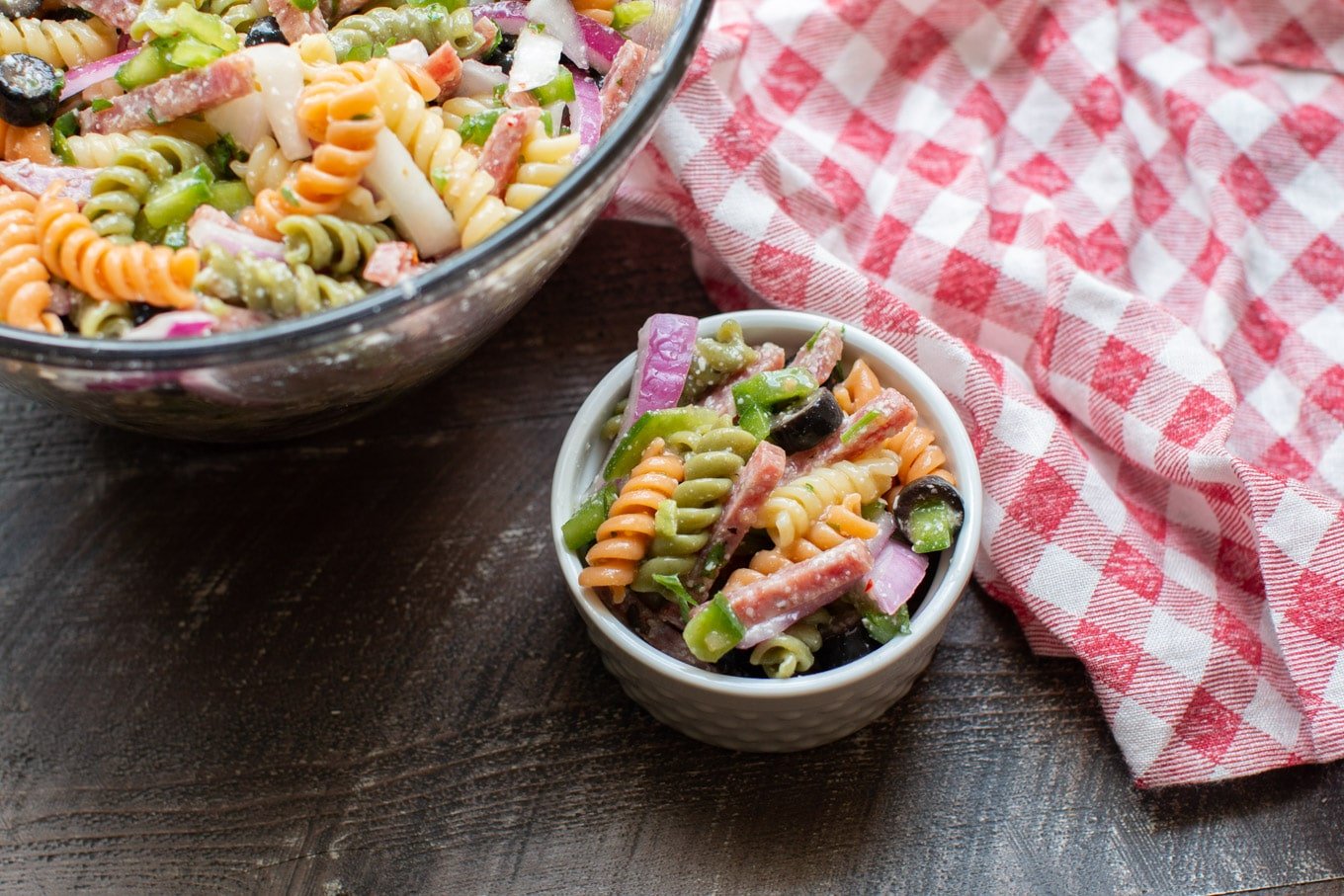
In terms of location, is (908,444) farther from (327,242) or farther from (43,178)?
(43,178)

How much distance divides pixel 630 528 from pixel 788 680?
0.30 m

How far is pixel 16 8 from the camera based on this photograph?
6.05ft

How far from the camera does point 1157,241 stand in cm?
231

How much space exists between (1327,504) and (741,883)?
1066mm

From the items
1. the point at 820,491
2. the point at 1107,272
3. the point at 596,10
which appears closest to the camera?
A: the point at 820,491

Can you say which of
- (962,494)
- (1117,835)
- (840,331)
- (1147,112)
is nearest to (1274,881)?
(1117,835)

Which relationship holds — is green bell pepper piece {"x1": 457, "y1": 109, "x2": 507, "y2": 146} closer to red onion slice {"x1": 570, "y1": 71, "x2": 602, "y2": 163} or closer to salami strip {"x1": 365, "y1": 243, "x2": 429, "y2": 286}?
red onion slice {"x1": 570, "y1": 71, "x2": 602, "y2": 163}

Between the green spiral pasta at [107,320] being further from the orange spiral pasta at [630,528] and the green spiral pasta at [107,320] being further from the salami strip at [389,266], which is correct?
the orange spiral pasta at [630,528]

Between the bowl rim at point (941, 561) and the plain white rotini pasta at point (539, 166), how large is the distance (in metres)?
0.35

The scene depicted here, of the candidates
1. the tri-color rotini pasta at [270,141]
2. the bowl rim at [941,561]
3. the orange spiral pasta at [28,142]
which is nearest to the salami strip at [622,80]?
the tri-color rotini pasta at [270,141]

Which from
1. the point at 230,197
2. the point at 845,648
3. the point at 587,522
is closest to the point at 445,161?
the point at 230,197

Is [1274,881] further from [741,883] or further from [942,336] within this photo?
[942,336]

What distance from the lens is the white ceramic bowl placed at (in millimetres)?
1699

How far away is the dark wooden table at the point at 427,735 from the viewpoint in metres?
1.87
